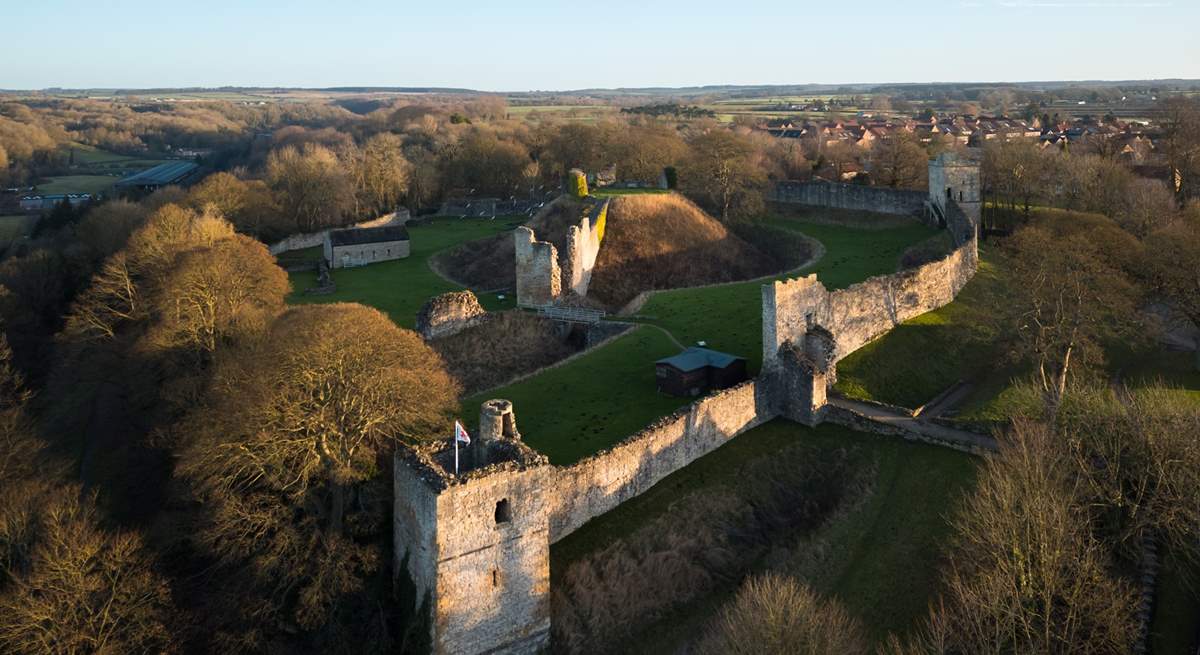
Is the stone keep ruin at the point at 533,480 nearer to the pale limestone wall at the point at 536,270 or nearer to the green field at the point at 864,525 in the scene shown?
the green field at the point at 864,525

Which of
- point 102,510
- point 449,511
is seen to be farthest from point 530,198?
point 449,511

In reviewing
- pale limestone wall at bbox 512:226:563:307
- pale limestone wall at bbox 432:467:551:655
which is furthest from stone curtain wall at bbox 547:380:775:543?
pale limestone wall at bbox 512:226:563:307

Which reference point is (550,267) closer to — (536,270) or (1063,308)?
(536,270)

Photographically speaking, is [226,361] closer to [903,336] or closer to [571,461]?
[571,461]

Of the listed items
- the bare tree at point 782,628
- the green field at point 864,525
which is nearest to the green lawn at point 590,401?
the green field at point 864,525

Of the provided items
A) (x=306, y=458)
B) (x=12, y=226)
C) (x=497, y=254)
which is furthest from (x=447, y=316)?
(x=12, y=226)

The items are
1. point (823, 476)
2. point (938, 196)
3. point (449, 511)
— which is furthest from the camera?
point (938, 196)
